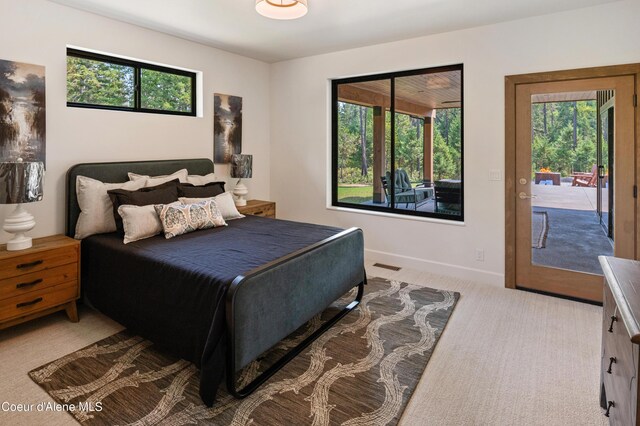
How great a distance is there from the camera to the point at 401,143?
4.71 meters

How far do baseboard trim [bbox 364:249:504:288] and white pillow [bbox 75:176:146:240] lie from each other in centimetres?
297

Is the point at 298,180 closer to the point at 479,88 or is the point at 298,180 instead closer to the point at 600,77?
the point at 479,88

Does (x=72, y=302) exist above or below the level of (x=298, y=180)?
below

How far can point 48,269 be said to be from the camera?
2807 mm

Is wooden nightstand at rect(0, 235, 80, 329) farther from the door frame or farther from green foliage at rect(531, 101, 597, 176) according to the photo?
green foliage at rect(531, 101, 597, 176)

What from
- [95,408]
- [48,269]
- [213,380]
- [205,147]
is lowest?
[95,408]

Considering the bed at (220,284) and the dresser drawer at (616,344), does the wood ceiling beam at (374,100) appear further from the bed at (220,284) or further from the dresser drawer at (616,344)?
the dresser drawer at (616,344)

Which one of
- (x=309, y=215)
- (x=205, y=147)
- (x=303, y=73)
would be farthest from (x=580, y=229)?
(x=205, y=147)

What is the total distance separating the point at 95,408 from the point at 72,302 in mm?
1329

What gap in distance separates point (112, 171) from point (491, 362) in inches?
141

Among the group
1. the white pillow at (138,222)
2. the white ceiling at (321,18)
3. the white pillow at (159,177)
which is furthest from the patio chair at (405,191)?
the white pillow at (138,222)

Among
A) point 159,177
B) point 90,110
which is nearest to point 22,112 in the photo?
point 90,110

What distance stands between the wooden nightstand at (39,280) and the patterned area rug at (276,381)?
1.83 ft

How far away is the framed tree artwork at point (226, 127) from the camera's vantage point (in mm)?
4680
